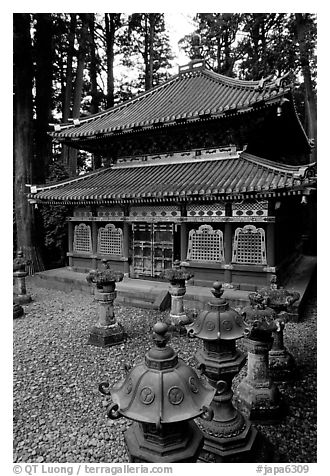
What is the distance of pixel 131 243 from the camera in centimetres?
1220

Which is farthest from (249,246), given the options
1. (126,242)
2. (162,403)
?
(162,403)

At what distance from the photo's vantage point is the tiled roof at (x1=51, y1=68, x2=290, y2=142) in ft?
32.5

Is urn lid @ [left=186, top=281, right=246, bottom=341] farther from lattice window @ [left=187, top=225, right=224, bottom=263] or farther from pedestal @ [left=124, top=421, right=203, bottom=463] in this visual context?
lattice window @ [left=187, top=225, right=224, bottom=263]

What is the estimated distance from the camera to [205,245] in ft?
35.3

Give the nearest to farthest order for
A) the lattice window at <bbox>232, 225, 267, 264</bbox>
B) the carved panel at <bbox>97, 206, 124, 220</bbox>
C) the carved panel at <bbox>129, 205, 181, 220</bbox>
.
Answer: the lattice window at <bbox>232, 225, 267, 264</bbox>
the carved panel at <bbox>129, 205, 181, 220</bbox>
the carved panel at <bbox>97, 206, 124, 220</bbox>

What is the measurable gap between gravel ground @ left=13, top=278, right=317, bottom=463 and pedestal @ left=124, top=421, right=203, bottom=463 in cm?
168

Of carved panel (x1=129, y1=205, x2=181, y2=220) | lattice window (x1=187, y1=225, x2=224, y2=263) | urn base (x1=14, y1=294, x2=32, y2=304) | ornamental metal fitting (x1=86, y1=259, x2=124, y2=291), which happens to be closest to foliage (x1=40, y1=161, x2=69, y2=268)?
carved panel (x1=129, y1=205, x2=181, y2=220)

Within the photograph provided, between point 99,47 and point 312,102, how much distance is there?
1435cm

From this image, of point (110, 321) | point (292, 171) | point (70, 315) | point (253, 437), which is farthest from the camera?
point (70, 315)

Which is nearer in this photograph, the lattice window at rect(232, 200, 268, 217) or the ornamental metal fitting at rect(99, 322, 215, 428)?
the ornamental metal fitting at rect(99, 322, 215, 428)

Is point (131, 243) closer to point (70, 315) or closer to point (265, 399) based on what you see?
point (70, 315)

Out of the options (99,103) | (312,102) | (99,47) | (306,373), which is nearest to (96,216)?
(306,373)

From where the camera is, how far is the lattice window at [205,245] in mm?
10562

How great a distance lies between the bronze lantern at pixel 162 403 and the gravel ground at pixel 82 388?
5.95 feet
